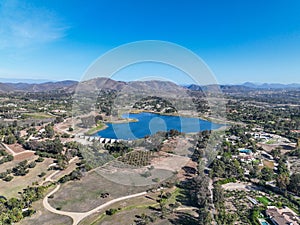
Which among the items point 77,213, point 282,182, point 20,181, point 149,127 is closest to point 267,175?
point 282,182

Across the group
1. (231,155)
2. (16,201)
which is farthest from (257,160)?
(16,201)

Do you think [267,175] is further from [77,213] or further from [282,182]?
[77,213]

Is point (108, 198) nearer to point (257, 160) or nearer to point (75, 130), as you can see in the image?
point (257, 160)

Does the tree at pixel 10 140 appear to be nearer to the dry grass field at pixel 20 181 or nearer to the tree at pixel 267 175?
the dry grass field at pixel 20 181

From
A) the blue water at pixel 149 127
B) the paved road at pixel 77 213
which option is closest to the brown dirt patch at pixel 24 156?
the paved road at pixel 77 213

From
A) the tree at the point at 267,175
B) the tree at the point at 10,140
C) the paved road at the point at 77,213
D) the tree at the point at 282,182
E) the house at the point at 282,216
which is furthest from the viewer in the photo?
the tree at the point at 10,140

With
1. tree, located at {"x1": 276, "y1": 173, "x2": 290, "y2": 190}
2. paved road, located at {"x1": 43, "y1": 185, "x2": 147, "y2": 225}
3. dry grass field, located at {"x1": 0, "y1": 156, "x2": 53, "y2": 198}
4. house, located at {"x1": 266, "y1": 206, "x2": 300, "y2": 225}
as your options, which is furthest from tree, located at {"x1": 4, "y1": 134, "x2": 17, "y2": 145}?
tree, located at {"x1": 276, "y1": 173, "x2": 290, "y2": 190}

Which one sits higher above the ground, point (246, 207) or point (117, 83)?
point (117, 83)
